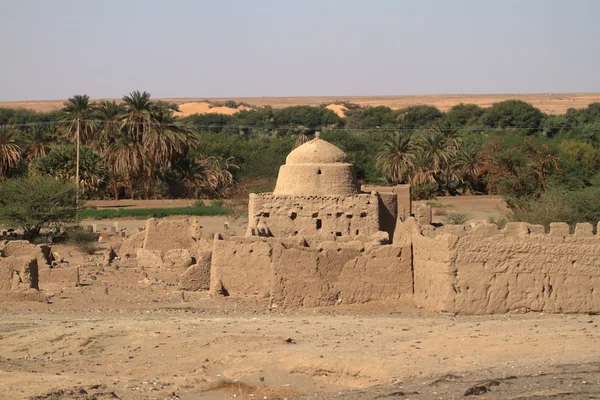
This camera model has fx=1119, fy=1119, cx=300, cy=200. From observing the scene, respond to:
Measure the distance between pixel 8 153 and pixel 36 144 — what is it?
585 cm

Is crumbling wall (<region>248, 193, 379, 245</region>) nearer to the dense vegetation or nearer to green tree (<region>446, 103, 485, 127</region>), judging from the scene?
the dense vegetation

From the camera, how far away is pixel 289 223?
2219 cm

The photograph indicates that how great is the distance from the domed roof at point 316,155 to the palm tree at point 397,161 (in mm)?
26944

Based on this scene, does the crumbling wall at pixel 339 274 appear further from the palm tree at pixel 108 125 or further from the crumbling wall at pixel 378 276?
the palm tree at pixel 108 125

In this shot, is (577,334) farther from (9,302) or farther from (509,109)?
(509,109)

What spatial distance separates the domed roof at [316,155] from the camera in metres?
23.2

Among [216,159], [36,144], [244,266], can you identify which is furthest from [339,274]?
[216,159]

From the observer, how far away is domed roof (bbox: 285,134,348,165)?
23.2m

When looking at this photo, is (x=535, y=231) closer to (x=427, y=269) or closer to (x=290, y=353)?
(x=427, y=269)

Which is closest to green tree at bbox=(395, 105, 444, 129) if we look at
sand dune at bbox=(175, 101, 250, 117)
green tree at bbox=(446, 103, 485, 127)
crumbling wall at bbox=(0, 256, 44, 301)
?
green tree at bbox=(446, 103, 485, 127)

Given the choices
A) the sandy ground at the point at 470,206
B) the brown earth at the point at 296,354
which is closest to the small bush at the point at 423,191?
the sandy ground at the point at 470,206

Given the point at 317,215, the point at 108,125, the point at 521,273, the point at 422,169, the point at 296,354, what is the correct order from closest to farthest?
the point at 296,354, the point at 521,273, the point at 317,215, the point at 422,169, the point at 108,125

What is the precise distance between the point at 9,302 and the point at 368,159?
39984mm

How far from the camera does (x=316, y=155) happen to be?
2317 centimetres
